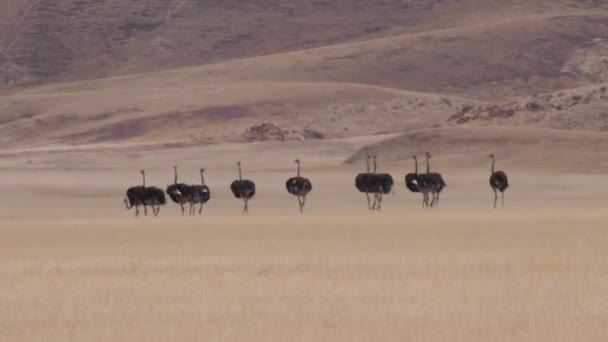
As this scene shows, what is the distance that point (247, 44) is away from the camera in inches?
6978

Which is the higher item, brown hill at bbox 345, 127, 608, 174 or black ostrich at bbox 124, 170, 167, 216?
brown hill at bbox 345, 127, 608, 174

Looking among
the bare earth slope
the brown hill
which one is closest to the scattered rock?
the brown hill

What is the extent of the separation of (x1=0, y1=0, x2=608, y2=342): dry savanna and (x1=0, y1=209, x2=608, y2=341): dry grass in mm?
67

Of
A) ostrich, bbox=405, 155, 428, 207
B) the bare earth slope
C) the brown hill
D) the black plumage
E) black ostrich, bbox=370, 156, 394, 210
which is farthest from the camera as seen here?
the bare earth slope

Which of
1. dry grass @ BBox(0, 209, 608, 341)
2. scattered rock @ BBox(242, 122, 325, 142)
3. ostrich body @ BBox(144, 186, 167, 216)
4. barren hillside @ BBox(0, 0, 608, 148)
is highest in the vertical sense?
barren hillside @ BBox(0, 0, 608, 148)

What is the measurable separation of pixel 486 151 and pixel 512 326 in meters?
47.2

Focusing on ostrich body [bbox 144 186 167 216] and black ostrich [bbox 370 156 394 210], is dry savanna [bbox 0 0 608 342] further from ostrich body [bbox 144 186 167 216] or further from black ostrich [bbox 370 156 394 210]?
ostrich body [bbox 144 186 167 216]

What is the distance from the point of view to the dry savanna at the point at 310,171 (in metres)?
16.6

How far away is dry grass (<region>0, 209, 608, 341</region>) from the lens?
15094 millimetres

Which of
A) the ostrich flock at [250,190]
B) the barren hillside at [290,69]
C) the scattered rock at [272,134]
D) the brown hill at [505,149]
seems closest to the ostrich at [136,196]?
the ostrich flock at [250,190]

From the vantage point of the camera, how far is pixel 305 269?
866 inches

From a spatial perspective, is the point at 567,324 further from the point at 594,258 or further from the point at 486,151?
the point at 486,151

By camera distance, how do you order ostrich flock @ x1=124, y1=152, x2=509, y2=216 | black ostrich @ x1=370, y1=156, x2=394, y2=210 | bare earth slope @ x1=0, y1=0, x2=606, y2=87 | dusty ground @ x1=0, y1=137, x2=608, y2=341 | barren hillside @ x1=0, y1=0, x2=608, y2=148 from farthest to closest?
bare earth slope @ x1=0, y1=0, x2=606, y2=87 → barren hillside @ x1=0, y1=0, x2=608, y2=148 → black ostrich @ x1=370, y1=156, x2=394, y2=210 → ostrich flock @ x1=124, y1=152, x2=509, y2=216 → dusty ground @ x1=0, y1=137, x2=608, y2=341

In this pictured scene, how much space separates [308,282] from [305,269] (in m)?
2.34
